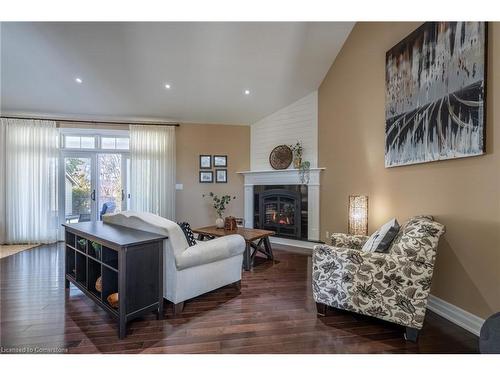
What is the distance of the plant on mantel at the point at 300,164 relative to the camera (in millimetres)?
4602

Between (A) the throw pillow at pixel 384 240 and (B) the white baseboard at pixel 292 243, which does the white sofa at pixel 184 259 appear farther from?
(B) the white baseboard at pixel 292 243

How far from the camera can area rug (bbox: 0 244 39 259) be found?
161 inches

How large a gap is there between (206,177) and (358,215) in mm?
3399

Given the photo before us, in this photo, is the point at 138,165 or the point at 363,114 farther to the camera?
the point at 138,165

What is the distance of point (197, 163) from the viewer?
18.5 feet

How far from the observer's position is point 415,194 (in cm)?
263

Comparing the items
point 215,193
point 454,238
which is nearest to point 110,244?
point 454,238

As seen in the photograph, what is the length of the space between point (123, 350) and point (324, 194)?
3.61 meters

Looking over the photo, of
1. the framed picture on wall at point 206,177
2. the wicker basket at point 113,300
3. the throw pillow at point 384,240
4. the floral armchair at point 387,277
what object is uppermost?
the framed picture on wall at point 206,177

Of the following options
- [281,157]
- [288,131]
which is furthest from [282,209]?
[288,131]

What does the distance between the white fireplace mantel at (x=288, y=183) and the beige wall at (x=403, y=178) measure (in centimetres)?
15

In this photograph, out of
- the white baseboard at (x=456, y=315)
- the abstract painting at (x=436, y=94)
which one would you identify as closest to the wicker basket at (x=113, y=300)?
the white baseboard at (x=456, y=315)

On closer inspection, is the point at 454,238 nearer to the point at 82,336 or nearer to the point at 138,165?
the point at 82,336

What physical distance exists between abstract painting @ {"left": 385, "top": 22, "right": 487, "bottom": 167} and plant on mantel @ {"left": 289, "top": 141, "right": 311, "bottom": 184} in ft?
5.55
